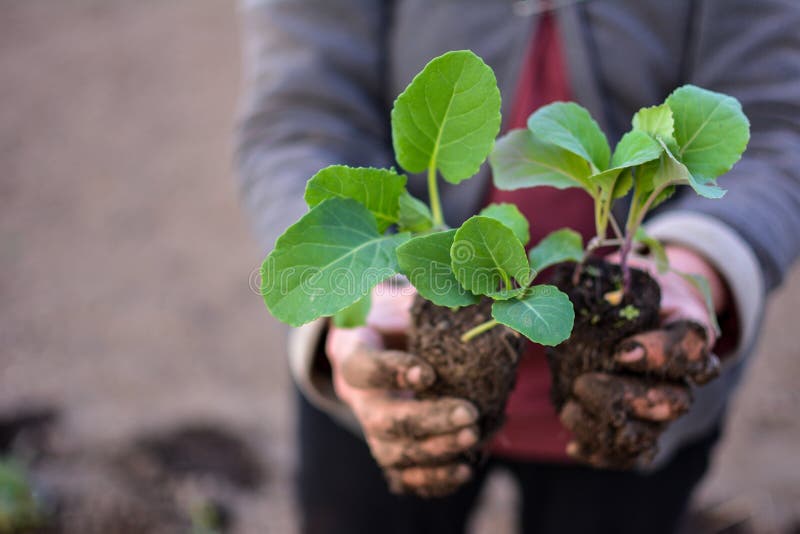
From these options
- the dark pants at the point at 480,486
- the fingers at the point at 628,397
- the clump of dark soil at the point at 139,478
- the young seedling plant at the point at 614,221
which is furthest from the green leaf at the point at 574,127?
the clump of dark soil at the point at 139,478

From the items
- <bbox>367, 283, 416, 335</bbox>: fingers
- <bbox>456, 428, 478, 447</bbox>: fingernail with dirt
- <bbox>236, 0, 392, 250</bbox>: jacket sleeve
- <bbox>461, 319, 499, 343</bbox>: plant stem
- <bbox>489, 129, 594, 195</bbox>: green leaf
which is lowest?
<bbox>456, 428, 478, 447</bbox>: fingernail with dirt

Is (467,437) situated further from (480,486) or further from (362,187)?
(480,486)

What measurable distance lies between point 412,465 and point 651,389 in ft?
0.99

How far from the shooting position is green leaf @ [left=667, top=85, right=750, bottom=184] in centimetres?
60

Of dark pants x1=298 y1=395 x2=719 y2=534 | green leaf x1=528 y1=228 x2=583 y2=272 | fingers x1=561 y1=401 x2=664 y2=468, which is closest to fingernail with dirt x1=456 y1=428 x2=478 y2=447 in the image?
fingers x1=561 y1=401 x2=664 y2=468

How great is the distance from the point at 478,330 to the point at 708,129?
0.98 feet

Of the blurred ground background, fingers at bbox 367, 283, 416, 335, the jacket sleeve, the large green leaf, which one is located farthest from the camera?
the blurred ground background

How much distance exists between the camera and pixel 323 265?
0.60 meters

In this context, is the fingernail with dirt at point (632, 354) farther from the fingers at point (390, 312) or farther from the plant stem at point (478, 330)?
the fingers at point (390, 312)

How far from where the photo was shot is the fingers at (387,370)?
76 cm

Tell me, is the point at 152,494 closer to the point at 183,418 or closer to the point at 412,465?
the point at 183,418

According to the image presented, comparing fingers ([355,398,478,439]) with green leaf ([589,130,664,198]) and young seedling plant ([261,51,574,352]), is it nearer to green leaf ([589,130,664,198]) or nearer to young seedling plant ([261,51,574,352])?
young seedling plant ([261,51,574,352])

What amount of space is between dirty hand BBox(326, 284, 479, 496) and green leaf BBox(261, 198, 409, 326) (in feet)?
0.70

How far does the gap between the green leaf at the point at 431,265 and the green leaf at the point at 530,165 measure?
118mm
